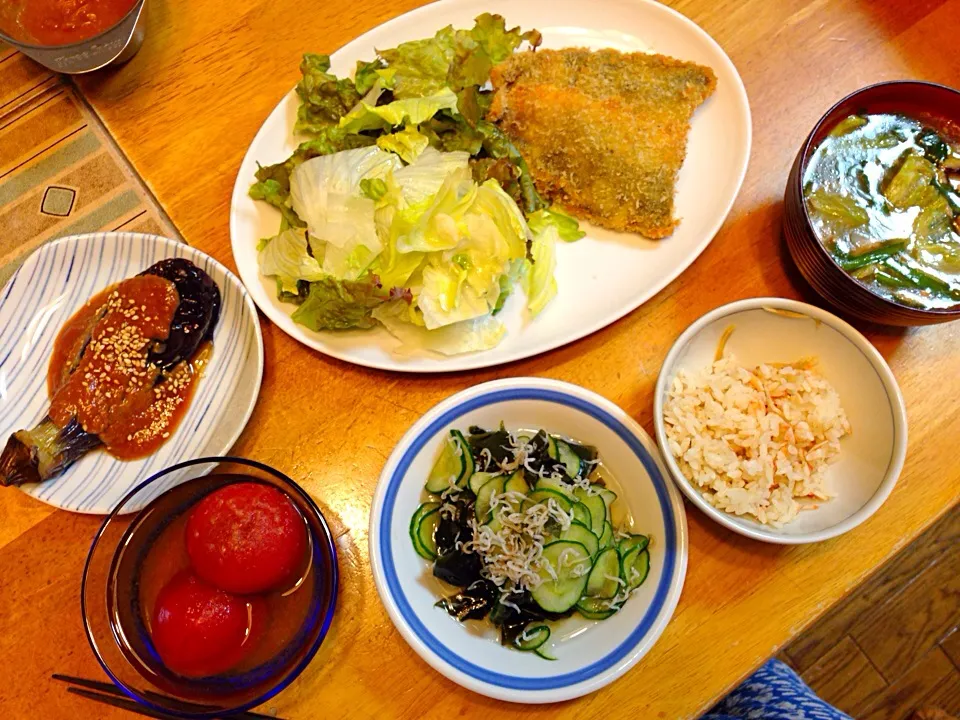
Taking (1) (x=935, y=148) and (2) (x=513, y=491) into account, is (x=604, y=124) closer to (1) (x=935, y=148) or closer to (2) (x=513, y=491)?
(1) (x=935, y=148)

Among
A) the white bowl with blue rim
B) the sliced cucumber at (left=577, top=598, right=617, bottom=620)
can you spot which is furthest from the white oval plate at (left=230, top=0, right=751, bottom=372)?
the sliced cucumber at (left=577, top=598, right=617, bottom=620)

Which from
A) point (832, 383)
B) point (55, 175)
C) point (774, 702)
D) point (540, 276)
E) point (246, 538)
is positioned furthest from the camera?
point (774, 702)

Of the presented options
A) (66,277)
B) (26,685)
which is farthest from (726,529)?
(66,277)

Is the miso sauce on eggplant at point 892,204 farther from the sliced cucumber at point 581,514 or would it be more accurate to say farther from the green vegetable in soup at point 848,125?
the sliced cucumber at point 581,514

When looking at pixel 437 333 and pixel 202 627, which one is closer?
pixel 202 627

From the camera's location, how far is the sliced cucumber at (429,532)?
158 cm

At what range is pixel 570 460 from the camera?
160 cm

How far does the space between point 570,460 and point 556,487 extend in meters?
0.10

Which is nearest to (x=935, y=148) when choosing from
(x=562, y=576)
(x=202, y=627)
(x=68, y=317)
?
(x=562, y=576)

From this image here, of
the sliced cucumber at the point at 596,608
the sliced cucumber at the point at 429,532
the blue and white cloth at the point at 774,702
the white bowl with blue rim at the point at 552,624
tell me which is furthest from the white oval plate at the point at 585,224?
the blue and white cloth at the point at 774,702

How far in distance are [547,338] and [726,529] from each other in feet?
2.13

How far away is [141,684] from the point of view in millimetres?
1442

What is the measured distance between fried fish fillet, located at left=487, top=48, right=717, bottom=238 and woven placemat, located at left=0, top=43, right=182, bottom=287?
Answer: 105 cm

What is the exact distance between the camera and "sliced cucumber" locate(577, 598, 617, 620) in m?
1.52
